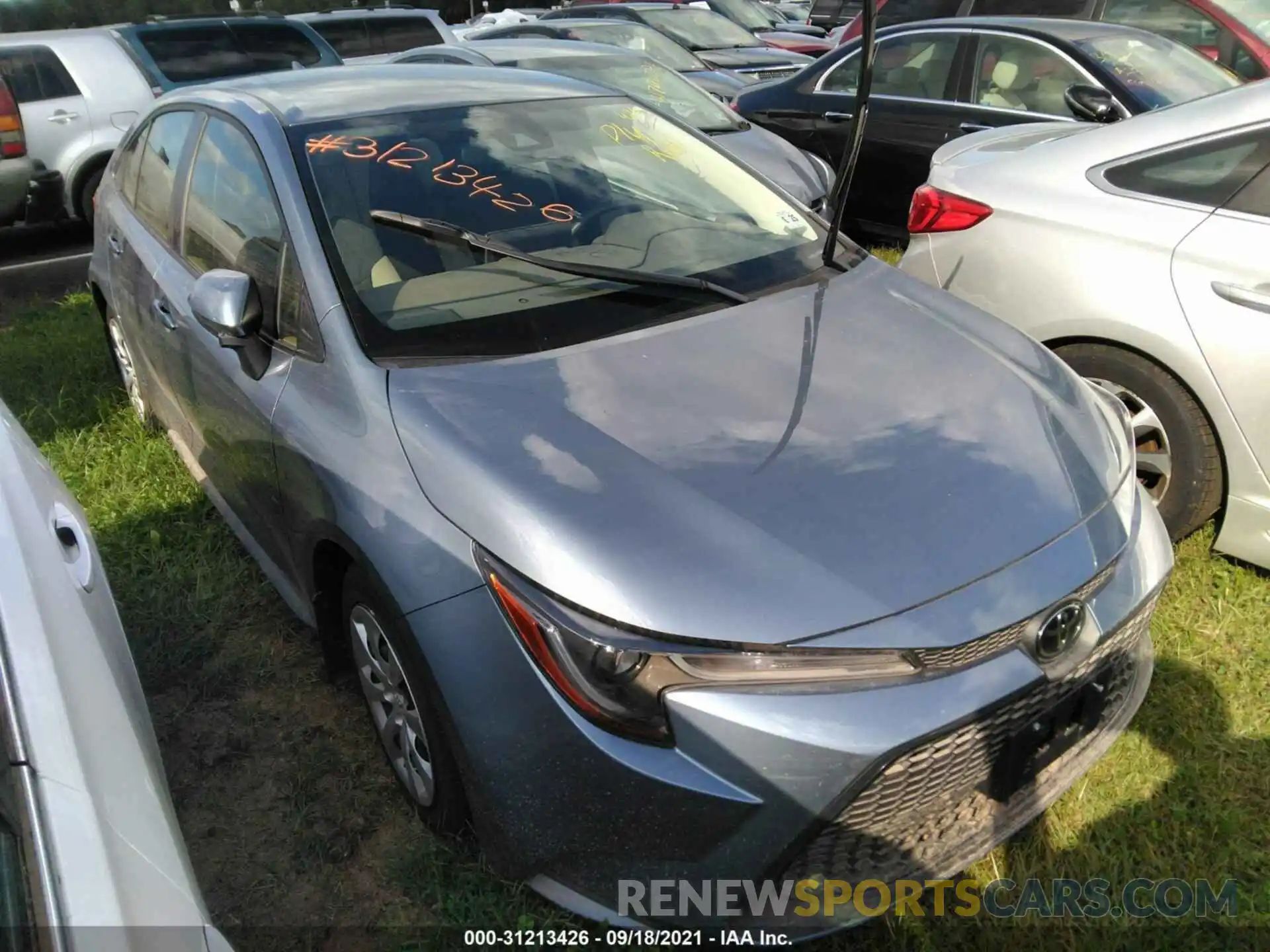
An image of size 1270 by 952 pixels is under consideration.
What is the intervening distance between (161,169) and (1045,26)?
15.2ft

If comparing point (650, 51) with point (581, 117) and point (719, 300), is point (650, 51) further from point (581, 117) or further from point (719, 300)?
point (719, 300)

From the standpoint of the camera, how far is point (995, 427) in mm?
2170

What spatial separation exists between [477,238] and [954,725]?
Answer: 1.62 metres

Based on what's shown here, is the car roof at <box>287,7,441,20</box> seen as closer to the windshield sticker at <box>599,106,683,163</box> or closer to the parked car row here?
the parked car row

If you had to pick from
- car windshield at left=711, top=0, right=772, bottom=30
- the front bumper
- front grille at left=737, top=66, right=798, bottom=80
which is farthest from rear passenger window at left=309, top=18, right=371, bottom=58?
the front bumper

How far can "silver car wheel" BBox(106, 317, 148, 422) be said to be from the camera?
4.14 metres

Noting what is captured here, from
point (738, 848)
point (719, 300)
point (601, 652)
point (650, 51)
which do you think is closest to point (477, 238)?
point (719, 300)

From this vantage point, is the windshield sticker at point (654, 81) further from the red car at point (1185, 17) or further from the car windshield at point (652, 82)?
the red car at point (1185, 17)

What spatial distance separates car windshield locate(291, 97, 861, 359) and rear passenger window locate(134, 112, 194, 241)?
36.1 inches

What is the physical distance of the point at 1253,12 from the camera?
8016 mm

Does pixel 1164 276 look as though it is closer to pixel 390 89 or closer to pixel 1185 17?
pixel 390 89

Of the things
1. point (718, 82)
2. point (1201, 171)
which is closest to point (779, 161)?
point (718, 82)

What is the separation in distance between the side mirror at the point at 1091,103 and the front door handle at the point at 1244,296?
2.38 m

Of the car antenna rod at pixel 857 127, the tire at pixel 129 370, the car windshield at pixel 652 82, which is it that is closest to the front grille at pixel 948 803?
the car antenna rod at pixel 857 127
